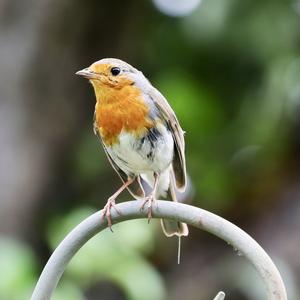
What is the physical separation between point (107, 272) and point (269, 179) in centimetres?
226

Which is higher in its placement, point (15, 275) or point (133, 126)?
point (133, 126)

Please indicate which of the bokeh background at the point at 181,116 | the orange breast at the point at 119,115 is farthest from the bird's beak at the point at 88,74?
the bokeh background at the point at 181,116

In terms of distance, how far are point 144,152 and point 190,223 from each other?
1.05 meters

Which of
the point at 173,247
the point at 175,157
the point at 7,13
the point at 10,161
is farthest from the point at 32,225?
the point at 175,157

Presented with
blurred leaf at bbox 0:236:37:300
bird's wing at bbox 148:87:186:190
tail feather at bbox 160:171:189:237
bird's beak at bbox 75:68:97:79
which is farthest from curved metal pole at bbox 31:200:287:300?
blurred leaf at bbox 0:236:37:300

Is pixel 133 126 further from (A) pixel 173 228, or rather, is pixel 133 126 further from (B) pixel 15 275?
(B) pixel 15 275

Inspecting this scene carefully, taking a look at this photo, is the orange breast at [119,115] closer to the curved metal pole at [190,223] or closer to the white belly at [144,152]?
the white belly at [144,152]

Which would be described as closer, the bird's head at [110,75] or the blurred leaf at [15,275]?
the bird's head at [110,75]

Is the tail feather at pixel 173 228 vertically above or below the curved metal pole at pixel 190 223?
below

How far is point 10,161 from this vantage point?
6105 millimetres

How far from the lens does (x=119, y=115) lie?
362 centimetres

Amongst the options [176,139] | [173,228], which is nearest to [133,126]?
[176,139]

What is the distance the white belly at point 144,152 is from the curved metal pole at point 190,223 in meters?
0.82

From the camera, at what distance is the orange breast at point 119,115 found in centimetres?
362
